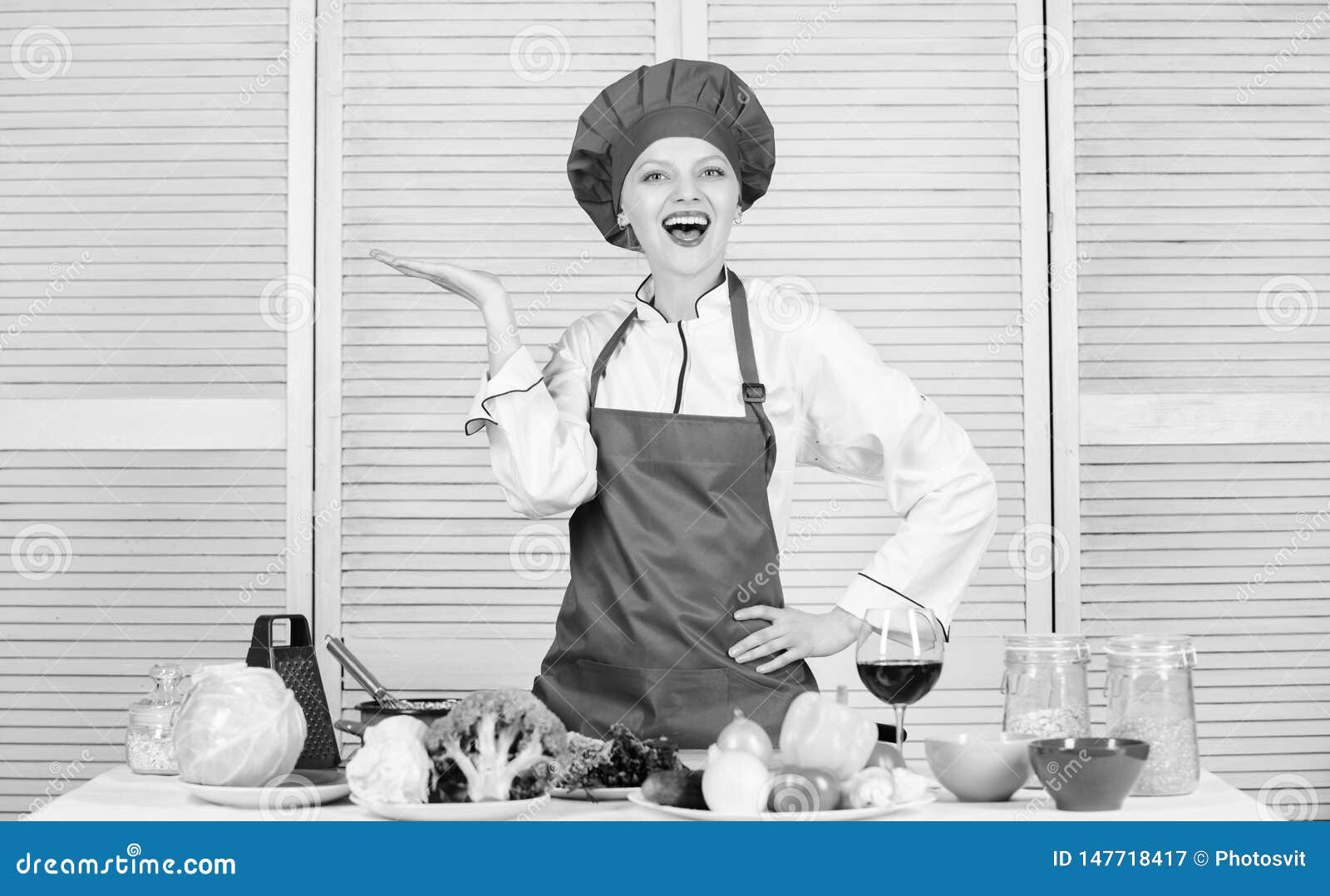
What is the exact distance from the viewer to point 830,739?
45.5 inches

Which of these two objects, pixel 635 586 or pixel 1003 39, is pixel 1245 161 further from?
pixel 635 586

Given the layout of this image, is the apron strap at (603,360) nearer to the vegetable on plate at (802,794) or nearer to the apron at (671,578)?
the apron at (671,578)

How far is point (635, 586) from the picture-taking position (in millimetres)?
1819

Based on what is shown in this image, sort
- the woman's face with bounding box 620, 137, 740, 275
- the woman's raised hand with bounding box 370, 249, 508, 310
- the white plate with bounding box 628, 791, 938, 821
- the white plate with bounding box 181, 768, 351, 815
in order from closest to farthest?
1. the white plate with bounding box 628, 791, 938, 821
2. the white plate with bounding box 181, 768, 351, 815
3. the woman's raised hand with bounding box 370, 249, 508, 310
4. the woman's face with bounding box 620, 137, 740, 275

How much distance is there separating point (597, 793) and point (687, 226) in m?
0.92

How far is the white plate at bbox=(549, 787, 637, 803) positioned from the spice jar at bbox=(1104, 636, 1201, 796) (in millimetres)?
454

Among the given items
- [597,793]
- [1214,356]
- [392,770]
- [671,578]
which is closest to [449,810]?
[392,770]

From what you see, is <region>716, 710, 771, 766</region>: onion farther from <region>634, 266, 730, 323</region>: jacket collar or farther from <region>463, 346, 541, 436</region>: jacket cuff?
<region>634, 266, 730, 323</region>: jacket collar

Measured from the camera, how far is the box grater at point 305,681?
4.47 ft

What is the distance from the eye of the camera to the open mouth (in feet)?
6.21

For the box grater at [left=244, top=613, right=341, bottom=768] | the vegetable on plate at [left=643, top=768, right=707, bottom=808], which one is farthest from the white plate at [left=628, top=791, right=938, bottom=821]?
the box grater at [left=244, top=613, right=341, bottom=768]
